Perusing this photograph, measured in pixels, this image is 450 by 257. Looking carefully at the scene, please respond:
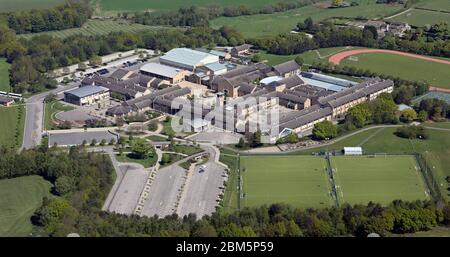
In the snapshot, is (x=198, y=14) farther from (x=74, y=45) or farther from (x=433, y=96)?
(x=433, y=96)

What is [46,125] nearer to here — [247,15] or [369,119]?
[369,119]

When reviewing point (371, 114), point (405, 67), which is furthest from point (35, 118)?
point (405, 67)

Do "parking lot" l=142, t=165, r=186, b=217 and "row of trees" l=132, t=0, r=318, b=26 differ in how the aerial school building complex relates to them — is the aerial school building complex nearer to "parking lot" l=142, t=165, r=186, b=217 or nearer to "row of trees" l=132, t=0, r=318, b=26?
"parking lot" l=142, t=165, r=186, b=217

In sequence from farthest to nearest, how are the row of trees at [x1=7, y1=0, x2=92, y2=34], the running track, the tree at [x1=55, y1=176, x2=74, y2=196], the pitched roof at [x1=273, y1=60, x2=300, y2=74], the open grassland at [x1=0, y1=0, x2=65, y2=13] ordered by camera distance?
1. the open grassland at [x1=0, y1=0, x2=65, y2=13]
2. the row of trees at [x1=7, y1=0, x2=92, y2=34]
3. the running track
4. the pitched roof at [x1=273, y1=60, x2=300, y2=74]
5. the tree at [x1=55, y1=176, x2=74, y2=196]

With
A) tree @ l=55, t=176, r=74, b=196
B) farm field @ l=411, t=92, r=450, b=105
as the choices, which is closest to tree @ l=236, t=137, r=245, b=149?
tree @ l=55, t=176, r=74, b=196

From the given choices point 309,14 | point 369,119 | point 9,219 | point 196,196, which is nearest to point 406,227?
point 196,196
